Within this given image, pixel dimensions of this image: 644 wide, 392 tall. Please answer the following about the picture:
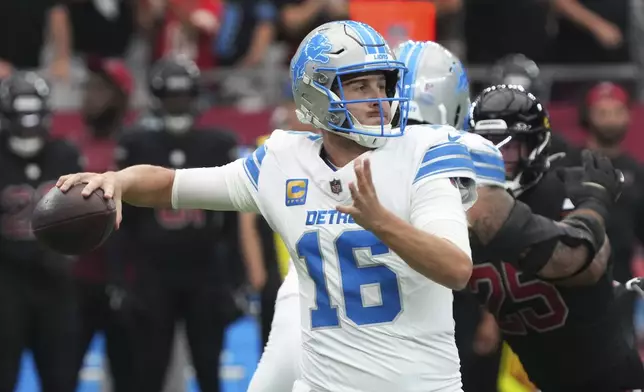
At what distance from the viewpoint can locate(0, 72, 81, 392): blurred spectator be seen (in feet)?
22.6

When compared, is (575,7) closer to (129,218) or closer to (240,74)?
(240,74)

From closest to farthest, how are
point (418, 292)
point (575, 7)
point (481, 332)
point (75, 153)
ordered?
point (418, 292), point (481, 332), point (75, 153), point (575, 7)

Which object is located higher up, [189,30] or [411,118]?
[189,30]

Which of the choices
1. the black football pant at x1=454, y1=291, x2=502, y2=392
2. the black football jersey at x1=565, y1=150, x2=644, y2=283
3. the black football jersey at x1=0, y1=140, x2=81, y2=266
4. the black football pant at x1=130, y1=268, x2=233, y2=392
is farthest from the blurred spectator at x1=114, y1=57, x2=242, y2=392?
the black football jersey at x1=565, y1=150, x2=644, y2=283

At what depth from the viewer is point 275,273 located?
7.32 meters

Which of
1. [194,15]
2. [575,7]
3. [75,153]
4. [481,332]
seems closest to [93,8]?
[194,15]

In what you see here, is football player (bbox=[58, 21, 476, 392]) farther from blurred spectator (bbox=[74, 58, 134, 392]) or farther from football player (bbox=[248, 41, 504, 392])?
blurred spectator (bbox=[74, 58, 134, 392])

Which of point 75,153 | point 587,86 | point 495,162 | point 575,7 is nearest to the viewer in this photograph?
point 495,162

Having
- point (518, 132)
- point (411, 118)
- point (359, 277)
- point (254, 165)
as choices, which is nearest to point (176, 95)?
point (411, 118)

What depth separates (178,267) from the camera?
7203 mm

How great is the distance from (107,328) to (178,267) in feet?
2.03

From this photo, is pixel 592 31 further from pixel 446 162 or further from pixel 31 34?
pixel 446 162

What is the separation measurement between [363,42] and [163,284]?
143 inches

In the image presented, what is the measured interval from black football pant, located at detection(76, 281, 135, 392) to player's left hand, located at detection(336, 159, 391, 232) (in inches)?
167
